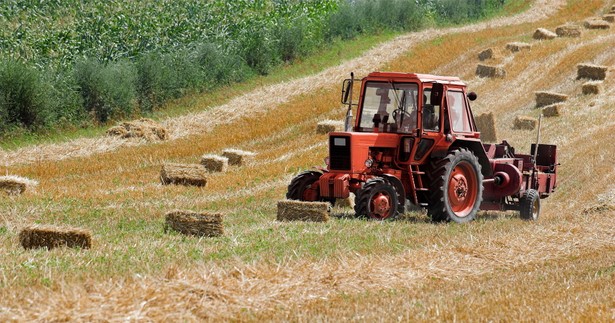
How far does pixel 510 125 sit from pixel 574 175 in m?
6.11

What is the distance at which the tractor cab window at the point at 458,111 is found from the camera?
54.9ft

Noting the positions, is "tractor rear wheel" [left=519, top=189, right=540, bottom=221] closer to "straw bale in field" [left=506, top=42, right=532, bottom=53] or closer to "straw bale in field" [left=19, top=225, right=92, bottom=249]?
"straw bale in field" [left=19, top=225, right=92, bottom=249]

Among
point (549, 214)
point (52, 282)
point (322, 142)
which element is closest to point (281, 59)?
point (322, 142)

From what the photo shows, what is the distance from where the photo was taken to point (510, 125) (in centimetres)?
2756

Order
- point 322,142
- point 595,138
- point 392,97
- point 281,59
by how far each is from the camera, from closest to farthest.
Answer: point 392,97 < point 595,138 < point 322,142 < point 281,59

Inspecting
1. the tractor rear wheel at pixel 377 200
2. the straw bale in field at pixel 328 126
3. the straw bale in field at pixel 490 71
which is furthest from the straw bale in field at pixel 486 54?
the tractor rear wheel at pixel 377 200

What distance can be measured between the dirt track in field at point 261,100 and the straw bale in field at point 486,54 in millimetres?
3066

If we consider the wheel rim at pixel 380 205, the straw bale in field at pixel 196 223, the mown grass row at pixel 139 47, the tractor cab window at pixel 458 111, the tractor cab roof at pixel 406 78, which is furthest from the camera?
the mown grass row at pixel 139 47

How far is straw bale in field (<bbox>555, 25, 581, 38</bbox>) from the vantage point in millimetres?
37375

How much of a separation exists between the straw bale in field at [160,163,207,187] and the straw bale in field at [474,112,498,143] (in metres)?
7.29

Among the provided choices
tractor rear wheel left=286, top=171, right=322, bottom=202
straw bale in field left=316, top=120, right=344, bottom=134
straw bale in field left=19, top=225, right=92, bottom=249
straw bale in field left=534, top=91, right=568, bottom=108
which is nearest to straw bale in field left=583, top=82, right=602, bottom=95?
straw bale in field left=534, top=91, right=568, bottom=108

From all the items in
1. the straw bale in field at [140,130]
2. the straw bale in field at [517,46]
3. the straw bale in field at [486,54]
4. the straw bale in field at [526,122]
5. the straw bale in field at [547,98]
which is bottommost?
the straw bale in field at [140,130]

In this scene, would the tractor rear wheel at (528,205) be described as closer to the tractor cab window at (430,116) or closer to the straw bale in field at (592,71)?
the tractor cab window at (430,116)

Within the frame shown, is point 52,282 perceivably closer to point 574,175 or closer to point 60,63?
point 574,175
